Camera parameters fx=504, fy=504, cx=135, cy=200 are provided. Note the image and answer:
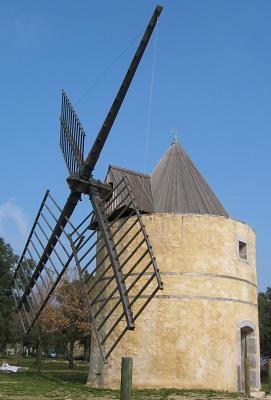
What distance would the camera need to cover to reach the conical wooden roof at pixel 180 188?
18.3 metres

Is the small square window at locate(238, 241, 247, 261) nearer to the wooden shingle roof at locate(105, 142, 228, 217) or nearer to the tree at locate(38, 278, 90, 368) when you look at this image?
the wooden shingle roof at locate(105, 142, 228, 217)

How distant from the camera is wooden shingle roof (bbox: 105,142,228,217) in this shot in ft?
60.1

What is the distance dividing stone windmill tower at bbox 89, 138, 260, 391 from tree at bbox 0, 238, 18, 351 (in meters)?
25.9

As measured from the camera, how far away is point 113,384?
1630cm

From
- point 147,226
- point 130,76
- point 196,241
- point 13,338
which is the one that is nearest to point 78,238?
point 147,226

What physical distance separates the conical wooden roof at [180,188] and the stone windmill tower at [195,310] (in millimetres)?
60

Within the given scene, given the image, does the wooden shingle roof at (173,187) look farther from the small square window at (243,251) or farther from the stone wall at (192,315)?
the small square window at (243,251)

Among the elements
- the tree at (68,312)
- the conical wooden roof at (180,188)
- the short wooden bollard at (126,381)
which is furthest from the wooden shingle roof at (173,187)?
the tree at (68,312)

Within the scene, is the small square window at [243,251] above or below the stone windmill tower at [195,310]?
above

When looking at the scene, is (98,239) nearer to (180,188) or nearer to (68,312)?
(180,188)

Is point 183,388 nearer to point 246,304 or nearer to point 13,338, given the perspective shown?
point 246,304

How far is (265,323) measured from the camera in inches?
1548

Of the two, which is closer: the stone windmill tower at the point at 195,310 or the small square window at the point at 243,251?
the stone windmill tower at the point at 195,310

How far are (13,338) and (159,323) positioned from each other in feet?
111
